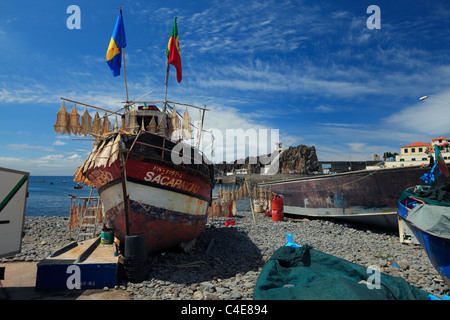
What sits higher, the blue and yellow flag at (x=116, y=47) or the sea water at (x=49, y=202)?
the blue and yellow flag at (x=116, y=47)

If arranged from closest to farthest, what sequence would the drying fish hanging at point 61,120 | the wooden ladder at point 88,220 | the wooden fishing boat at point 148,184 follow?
the wooden fishing boat at point 148,184
the drying fish hanging at point 61,120
the wooden ladder at point 88,220

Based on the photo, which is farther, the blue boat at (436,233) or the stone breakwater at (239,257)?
the stone breakwater at (239,257)

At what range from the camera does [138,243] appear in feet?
22.4

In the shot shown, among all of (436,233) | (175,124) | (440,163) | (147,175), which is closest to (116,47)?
(175,124)

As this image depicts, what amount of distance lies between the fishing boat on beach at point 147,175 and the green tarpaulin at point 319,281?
3.63 meters

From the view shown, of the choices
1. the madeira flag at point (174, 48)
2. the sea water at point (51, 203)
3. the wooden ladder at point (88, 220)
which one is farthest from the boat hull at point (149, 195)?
the sea water at point (51, 203)

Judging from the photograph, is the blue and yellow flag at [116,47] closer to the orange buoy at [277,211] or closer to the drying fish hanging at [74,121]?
the drying fish hanging at [74,121]

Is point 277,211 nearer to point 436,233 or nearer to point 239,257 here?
point 239,257

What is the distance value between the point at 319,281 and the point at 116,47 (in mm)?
9563

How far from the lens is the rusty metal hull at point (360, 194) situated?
1316 cm

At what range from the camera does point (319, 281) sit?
4492 millimetres

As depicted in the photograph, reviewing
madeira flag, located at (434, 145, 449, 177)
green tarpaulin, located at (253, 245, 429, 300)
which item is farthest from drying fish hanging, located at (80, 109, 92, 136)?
madeira flag, located at (434, 145, 449, 177)
